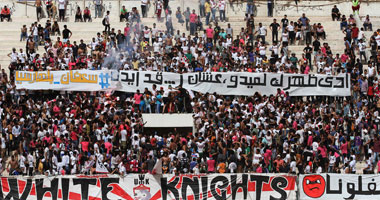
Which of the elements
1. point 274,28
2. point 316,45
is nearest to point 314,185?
point 316,45

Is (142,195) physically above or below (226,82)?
below

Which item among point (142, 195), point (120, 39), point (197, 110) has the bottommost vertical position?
point (142, 195)

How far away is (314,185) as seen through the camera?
1048 inches

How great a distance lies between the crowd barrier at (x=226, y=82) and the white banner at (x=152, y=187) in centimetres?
806

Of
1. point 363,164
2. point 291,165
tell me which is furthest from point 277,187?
point 363,164

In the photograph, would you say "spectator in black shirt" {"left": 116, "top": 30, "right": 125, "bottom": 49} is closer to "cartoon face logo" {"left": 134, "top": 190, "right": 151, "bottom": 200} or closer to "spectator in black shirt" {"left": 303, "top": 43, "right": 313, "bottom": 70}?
"spectator in black shirt" {"left": 303, "top": 43, "right": 313, "bottom": 70}

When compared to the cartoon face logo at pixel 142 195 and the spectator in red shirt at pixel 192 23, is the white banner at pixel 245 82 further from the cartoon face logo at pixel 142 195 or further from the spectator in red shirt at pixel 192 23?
the cartoon face logo at pixel 142 195

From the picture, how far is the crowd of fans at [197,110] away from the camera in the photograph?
1129 inches

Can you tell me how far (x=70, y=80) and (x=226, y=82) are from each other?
17.9 feet

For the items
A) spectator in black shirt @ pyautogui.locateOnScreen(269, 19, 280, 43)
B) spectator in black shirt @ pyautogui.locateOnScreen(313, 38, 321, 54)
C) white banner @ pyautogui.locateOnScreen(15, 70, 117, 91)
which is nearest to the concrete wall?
spectator in black shirt @ pyautogui.locateOnScreen(269, 19, 280, 43)

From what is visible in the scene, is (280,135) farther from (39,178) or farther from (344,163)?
(39,178)

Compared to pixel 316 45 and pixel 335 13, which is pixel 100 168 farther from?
pixel 335 13

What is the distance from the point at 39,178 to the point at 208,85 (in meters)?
9.69

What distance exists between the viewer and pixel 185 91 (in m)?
33.4
